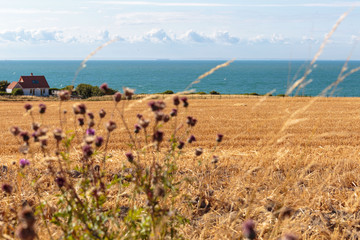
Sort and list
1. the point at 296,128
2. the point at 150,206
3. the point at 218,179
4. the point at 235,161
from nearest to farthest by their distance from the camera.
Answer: the point at 150,206 → the point at 218,179 → the point at 235,161 → the point at 296,128

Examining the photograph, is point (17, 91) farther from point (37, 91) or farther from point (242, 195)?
point (242, 195)

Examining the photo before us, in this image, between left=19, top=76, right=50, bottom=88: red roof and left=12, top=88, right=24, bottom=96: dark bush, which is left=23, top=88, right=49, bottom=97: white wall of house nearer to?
left=19, top=76, right=50, bottom=88: red roof

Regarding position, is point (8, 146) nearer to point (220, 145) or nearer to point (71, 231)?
point (220, 145)

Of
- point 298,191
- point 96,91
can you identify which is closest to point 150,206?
point 298,191


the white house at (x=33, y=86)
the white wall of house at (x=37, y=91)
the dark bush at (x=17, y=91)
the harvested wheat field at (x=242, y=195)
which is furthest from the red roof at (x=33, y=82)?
the harvested wheat field at (x=242, y=195)

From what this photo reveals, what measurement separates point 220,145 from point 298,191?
16.6ft

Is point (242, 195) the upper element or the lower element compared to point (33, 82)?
upper

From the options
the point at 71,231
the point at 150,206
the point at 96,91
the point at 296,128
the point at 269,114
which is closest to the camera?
the point at 71,231

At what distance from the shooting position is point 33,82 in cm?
5844

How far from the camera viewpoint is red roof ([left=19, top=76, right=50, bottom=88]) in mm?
57531

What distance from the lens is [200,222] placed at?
3506 mm

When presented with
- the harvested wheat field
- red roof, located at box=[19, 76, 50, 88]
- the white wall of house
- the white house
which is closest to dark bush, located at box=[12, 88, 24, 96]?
the white house

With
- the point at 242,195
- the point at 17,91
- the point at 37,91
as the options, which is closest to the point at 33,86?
the point at 37,91

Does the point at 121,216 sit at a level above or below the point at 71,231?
below
